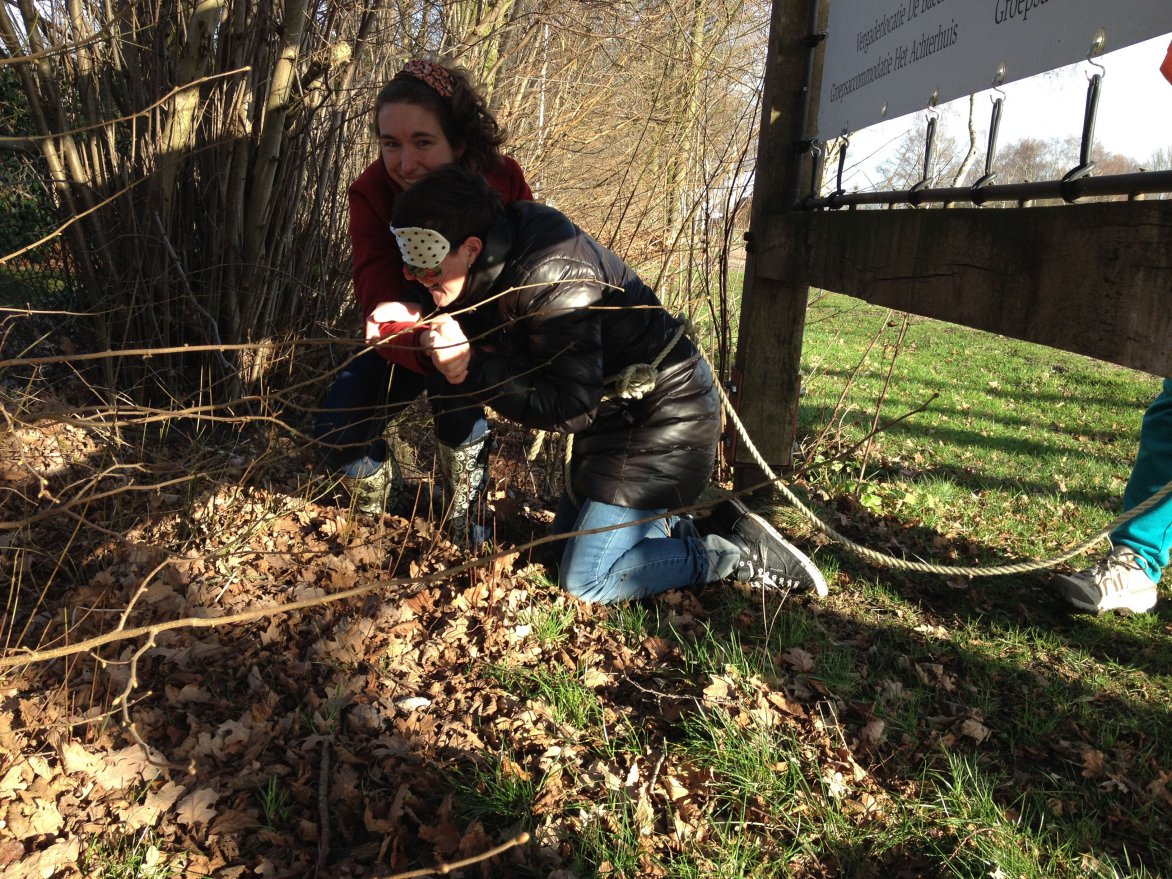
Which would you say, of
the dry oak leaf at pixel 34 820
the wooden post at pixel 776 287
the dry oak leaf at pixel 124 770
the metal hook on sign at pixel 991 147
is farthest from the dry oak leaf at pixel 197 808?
the metal hook on sign at pixel 991 147

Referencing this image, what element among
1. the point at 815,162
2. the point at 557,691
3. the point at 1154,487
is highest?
the point at 815,162

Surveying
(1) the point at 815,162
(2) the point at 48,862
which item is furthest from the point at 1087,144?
(2) the point at 48,862

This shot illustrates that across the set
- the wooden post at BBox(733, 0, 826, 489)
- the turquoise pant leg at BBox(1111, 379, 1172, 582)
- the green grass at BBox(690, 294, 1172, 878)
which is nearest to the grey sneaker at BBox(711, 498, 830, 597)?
the green grass at BBox(690, 294, 1172, 878)

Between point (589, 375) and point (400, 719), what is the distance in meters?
1.20

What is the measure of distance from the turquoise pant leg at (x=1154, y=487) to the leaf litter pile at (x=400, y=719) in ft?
2.97

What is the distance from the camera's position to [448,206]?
243 cm

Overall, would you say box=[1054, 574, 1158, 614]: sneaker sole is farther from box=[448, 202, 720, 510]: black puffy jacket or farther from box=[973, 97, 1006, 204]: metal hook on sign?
box=[973, 97, 1006, 204]: metal hook on sign

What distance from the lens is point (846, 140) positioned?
305 cm

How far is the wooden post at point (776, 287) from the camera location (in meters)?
Answer: 3.32

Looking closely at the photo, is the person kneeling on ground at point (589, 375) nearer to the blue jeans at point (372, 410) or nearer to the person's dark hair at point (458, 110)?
the blue jeans at point (372, 410)

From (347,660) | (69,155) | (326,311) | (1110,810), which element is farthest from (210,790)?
(69,155)

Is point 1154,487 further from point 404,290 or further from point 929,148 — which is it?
point 404,290

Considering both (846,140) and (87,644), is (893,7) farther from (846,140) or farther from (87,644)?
(87,644)

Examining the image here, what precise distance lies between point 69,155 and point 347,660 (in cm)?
294
